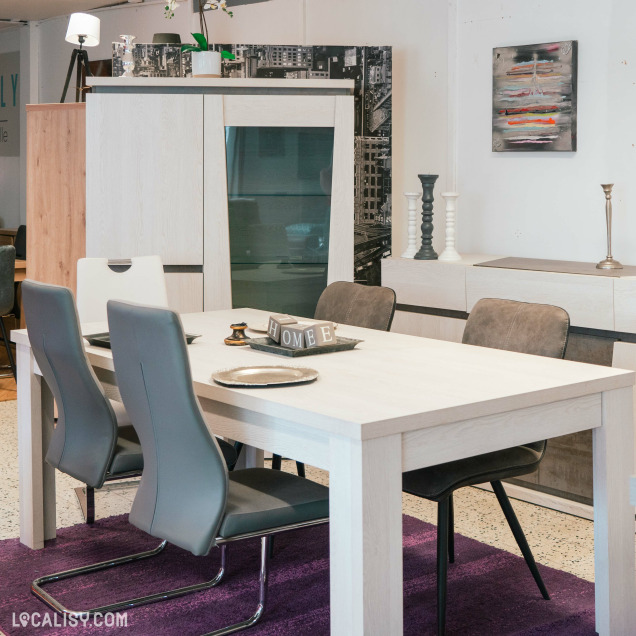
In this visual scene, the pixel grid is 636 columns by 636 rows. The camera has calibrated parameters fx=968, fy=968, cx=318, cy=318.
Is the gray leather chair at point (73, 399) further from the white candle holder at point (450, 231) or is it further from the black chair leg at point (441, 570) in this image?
the white candle holder at point (450, 231)

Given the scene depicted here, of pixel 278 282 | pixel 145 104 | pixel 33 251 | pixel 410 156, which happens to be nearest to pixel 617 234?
pixel 410 156

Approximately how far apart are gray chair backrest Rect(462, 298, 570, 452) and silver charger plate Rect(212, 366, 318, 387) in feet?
2.60

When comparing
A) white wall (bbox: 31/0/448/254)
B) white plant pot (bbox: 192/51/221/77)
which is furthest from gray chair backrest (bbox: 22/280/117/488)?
white wall (bbox: 31/0/448/254)

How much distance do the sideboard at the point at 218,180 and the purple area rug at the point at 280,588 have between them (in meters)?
1.50

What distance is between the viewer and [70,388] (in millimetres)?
2857

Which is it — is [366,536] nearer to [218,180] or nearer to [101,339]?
[101,339]

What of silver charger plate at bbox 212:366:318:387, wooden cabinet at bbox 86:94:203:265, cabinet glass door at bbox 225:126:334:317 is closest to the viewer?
silver charger plate at bbox 212:366:318:387

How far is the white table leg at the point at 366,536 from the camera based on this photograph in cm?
205

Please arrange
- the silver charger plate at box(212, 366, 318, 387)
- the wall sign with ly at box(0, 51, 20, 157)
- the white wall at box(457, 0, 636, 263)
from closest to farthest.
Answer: the silver charger plate at box(212, 366, 318, 387) → the white wall at box(457, 0, 636, 263) → the wall sign with ly at box(0, 51, 20, 157)

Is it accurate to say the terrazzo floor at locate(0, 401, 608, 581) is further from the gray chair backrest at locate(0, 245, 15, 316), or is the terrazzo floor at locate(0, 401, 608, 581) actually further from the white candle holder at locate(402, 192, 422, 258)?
the gray chair backrest at locate(0, 245, 15, 316)

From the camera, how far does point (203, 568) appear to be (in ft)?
10.4

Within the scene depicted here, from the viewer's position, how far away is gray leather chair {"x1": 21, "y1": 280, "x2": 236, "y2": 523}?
2.77 meters

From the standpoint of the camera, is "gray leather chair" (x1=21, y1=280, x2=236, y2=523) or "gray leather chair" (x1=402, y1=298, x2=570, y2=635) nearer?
"gray leather chair" (x1=402, y1=298, x2=570, y2=635)

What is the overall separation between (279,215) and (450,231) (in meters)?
0.86
